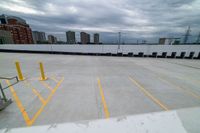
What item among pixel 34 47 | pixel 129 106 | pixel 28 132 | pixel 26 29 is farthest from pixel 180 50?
pixel 26 29

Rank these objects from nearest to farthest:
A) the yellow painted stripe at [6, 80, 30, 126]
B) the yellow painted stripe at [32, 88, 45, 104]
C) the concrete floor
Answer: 1. the yellow painted stripe at [6, 80, 30, 126]
2. the concrete floor
3. the yellow painted stripe at [32, 88, 45, 104]

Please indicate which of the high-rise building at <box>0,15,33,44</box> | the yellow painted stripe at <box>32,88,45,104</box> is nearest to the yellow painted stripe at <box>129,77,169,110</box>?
the yellow painted stripe at <box>32,88,45,104</box>

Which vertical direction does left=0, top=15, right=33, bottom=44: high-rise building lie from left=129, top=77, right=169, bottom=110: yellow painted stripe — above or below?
above

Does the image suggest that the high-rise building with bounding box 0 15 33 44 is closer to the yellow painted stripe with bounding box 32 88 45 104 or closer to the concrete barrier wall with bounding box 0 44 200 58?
the concrete barrier wall with bounding box 0 44 200 58

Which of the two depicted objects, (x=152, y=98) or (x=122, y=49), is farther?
(x=122, y=49)

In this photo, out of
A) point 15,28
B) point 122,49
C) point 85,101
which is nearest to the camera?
point 85,101

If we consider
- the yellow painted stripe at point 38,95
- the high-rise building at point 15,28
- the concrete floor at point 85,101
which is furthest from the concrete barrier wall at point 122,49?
the high-rise building at point 15,28

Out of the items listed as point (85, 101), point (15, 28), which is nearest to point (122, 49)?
point (85, 101)

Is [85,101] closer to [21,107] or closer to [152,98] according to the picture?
[21,107]

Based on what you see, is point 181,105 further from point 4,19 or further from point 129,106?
point 4,19

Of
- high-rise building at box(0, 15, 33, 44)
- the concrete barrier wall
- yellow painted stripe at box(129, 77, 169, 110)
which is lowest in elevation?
yellow painted stripe at box(129, 77, 169, 110)

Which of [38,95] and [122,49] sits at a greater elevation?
[122,49]

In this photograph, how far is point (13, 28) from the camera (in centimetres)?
6469

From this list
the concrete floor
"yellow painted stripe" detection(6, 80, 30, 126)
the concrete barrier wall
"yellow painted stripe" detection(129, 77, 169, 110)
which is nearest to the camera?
"yellow painted stripe" detection(6, 80, 30, 126)
